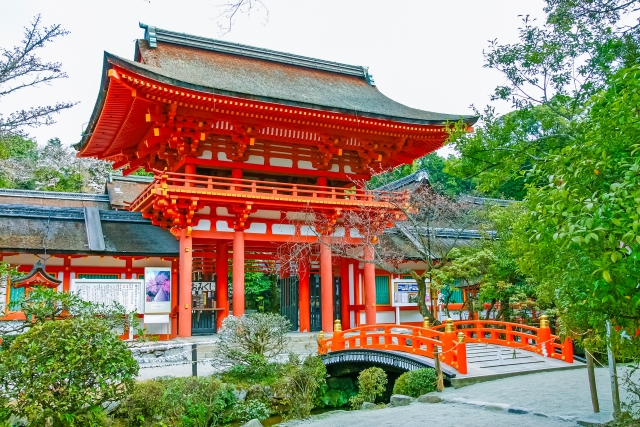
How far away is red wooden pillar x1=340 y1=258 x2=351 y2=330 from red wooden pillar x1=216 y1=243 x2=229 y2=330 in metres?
4.18

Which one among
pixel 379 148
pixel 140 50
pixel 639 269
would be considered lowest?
pixel 639 269

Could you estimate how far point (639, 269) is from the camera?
3.88m

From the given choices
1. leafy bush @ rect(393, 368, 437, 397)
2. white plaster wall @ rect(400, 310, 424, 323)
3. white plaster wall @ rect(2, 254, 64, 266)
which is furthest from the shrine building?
leafy bush @ rect(393, 368, 437, 397)

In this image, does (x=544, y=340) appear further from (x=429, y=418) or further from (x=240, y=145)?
(x=240, y=145)

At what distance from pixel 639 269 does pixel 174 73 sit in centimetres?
1527

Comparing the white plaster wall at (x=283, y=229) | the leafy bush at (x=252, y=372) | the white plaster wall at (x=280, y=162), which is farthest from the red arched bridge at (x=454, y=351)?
the white plaster wall at (x=280, y=162)

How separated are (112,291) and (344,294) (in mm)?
8132

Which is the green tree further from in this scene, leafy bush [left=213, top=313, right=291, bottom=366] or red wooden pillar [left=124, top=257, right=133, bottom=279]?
red wooden pillar [left=124, top=257, right=133, bottom=279]

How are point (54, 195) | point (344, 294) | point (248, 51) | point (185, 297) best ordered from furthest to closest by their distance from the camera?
point (54, 195) → point (248, 51) → point (344, 294) → point (185, 297)

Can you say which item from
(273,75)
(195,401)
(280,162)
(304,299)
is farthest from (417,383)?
(273,75)

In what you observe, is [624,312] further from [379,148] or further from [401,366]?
[379,148]

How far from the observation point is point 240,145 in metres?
16.9

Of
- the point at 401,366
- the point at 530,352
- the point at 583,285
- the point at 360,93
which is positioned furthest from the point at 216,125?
the point at 583,285

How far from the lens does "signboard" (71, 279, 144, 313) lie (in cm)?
1526
